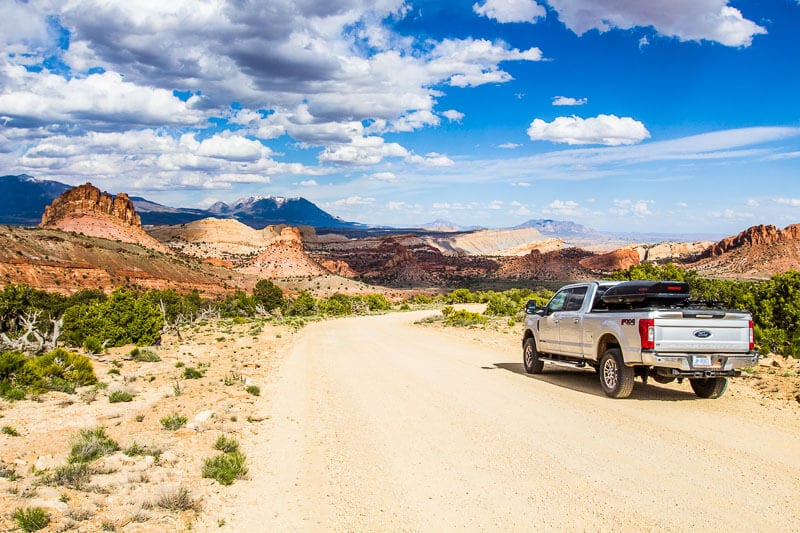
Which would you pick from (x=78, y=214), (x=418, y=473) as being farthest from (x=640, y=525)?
(x=78, y=214)

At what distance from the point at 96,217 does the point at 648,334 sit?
121255mm

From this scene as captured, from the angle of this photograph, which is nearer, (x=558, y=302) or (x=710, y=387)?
(x=710, y=387)

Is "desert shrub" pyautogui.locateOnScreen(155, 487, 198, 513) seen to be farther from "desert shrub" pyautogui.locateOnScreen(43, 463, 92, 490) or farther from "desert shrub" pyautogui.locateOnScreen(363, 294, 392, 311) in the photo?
"desert shrub" pyautogui.locateOnScreen(363, 294, 392, 311)

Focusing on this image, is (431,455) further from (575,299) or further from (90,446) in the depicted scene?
(575,299)

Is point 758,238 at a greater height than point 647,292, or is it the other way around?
point 758,238

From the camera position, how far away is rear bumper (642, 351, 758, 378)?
9633mm

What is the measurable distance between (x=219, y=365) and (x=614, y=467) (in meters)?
14.4

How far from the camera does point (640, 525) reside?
17.5ft

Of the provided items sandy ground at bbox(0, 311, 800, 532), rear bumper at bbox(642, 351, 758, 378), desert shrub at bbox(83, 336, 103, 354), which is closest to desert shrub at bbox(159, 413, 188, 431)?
sandy ground at bbox(0, 311, 800, 532)

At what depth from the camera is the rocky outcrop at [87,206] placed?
114m

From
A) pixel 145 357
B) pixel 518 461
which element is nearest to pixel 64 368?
pixel 145 357

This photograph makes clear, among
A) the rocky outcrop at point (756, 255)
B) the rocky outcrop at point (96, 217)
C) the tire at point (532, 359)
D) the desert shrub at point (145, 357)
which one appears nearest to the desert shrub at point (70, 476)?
the tire at point (532, 359)

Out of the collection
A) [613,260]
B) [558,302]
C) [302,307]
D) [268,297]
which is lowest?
[302,307]

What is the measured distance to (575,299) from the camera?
1259 centimetres
